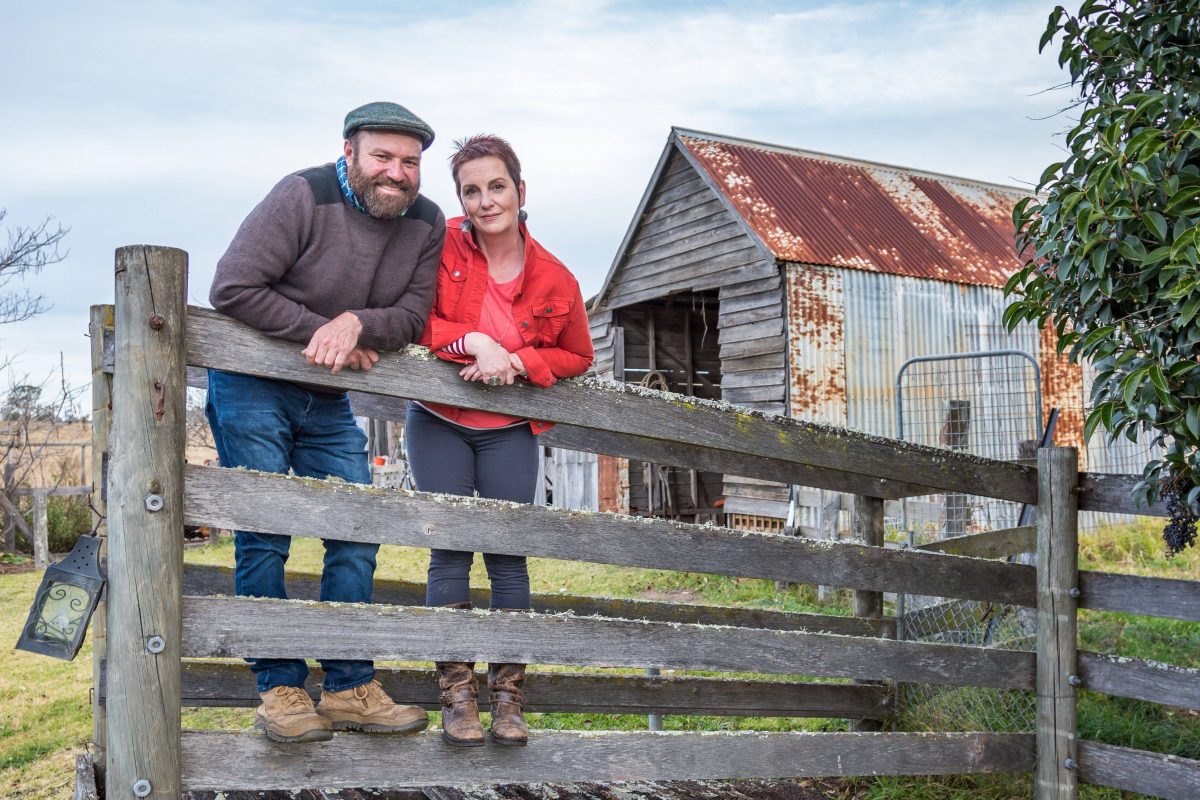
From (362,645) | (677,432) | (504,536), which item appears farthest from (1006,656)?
(362,645)

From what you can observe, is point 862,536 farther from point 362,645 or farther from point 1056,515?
point 362,645

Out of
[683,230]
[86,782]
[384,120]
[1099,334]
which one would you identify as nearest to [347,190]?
[384,120]

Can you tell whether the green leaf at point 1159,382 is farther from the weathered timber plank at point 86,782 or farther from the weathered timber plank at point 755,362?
the weathered timber plank at point 755,362

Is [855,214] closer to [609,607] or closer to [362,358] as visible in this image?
[609,607]

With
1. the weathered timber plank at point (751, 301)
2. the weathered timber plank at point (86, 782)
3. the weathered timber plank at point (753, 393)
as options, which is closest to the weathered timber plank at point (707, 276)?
the weathered timber plank at point (751, 301)

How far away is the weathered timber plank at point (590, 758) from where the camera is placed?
275cm

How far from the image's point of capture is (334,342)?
2773mm

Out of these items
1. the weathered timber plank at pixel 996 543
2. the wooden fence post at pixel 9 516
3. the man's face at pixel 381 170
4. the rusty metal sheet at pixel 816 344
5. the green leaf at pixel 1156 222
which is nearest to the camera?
the man's face at pixel 381 170

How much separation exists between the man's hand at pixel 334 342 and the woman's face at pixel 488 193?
0.64 metres

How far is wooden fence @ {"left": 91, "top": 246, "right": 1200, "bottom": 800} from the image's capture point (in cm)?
262

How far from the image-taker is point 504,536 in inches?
119

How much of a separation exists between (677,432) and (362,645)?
50.3 inches

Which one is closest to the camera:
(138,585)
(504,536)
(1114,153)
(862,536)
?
(138,585)

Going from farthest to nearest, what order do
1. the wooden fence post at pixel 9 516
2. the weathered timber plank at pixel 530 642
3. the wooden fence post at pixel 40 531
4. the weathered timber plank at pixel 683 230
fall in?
Result: the wooden fence post at pixel 9 516 < the wooden fence post at pixel 40 531 < the weathered timber plank at pixel 683 230 < the weathered timber plank at pixel 530 642
